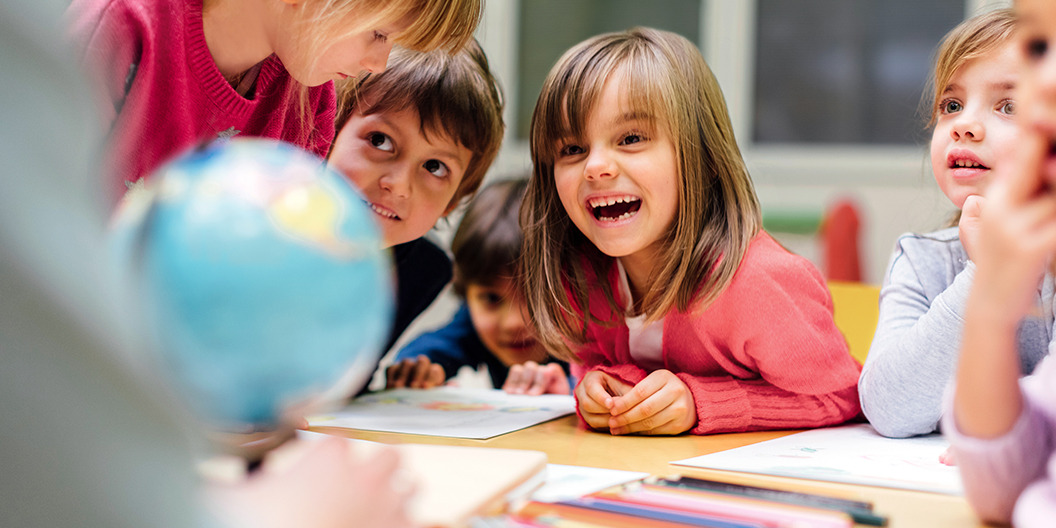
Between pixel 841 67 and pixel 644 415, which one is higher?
pixel 841 67

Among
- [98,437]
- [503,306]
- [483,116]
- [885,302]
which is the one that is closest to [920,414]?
[885,302]

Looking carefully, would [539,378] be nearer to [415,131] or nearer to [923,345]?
[415,131]

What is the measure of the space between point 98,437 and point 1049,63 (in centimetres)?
49

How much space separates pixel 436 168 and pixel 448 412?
1.31 ft

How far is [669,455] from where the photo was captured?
82cm

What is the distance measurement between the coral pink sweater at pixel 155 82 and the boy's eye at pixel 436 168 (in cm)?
28

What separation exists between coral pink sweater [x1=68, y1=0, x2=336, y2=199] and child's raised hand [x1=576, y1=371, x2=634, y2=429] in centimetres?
52

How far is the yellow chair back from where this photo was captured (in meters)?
1.43

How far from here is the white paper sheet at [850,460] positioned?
2.25 feet

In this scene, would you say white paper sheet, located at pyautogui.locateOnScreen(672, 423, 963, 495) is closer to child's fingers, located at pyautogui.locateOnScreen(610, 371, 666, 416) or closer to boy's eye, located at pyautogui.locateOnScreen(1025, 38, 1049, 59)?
child's fingers, located at pyautogui.locateOnScreen(610, 371, 666, 416)

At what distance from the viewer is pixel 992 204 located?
0.47 meters

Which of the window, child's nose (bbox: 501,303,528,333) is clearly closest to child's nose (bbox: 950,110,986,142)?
child's nose (bbox: 501,303,528,333)

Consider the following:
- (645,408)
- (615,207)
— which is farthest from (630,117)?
(645,408)

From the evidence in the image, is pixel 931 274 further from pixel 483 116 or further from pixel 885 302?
pixel 483 116
